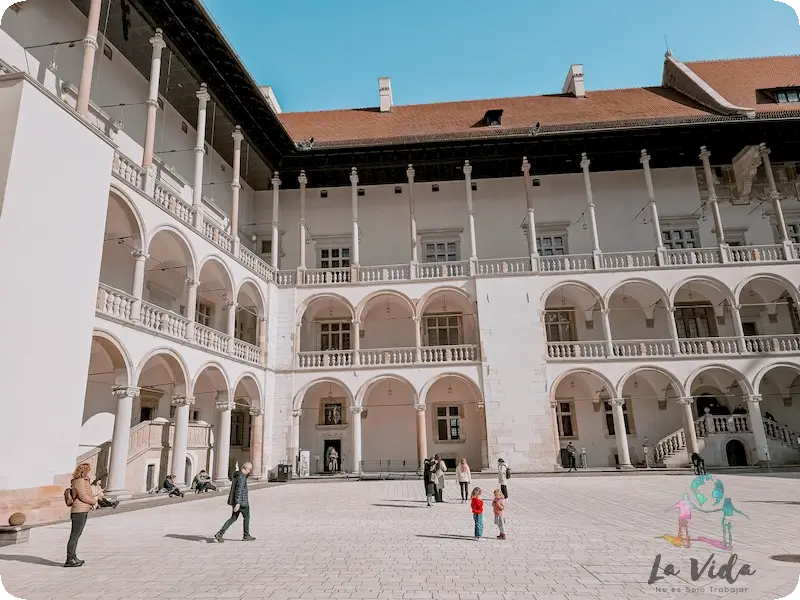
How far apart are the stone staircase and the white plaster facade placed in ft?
0.25

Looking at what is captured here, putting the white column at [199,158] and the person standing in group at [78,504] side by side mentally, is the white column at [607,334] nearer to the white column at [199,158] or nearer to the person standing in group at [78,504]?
the white column at [199,158]

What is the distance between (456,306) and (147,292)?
1243 centimetres

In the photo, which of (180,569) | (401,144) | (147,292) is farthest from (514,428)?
(180,569)

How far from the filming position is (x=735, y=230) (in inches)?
870

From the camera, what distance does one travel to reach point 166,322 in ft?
45.5

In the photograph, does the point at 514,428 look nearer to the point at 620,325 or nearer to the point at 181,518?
the point at 620,325

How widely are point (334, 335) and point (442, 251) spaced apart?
623cm

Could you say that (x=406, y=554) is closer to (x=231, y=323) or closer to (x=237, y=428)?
(x=231, y=323)

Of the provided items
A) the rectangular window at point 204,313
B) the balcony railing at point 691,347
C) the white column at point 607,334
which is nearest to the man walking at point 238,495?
the rectangular window at point 204,313

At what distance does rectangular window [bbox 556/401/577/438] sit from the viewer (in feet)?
70.1

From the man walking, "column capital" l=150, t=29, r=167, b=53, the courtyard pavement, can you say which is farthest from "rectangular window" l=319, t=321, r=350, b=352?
the man walking

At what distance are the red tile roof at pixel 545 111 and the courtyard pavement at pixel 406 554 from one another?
53.5 feet

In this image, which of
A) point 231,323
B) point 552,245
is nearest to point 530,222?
point 552,245

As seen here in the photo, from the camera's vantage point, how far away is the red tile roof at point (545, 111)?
22938 mm
